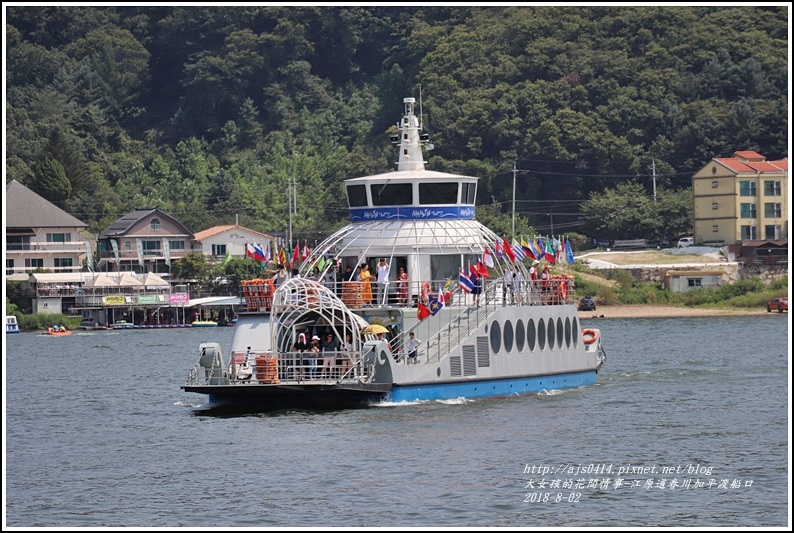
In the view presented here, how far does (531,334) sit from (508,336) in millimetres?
1594

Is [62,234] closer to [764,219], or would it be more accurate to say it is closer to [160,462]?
[764,219]

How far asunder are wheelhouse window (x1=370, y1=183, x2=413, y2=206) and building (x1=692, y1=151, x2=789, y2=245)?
8212cm

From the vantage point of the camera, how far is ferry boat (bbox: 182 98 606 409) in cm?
4762

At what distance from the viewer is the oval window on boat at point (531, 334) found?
53.5 meters

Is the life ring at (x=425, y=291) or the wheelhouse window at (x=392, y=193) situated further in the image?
the wheelhouse window at (x=392, y=193)

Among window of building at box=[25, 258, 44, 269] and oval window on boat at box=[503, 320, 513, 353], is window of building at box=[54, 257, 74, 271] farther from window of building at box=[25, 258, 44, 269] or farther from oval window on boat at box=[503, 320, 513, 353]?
oval window on boat at box=[503, 320, 513, 353]

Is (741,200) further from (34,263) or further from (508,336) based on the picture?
(508,336)

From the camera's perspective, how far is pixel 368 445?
4234 cm

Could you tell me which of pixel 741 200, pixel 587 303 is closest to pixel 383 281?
pixel 587 303

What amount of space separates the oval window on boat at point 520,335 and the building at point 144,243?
286ft

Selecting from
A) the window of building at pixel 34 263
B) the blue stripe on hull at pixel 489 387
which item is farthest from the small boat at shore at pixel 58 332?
the blue stripe on hull at pixel 489 387

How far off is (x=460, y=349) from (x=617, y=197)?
3504 inches

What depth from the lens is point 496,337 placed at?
51.6m

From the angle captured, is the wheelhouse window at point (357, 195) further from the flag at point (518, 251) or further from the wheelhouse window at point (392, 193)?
the flag at point (518, 251)
